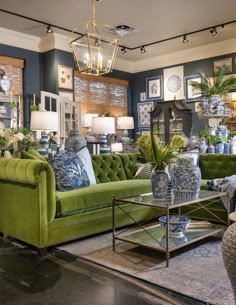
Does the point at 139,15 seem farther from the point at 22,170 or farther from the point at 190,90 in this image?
the point at 22,170

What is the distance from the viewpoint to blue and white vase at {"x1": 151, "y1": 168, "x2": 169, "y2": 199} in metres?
2.81

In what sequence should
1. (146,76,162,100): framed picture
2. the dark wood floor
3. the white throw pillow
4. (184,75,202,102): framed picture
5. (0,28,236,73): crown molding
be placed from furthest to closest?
(146,76,162,100): framed picture, (184,75,202,102): framed picture, (0,28,236,73): crown molding, the white throw pillow, the dark wood floor

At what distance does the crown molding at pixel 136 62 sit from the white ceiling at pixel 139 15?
0.16m

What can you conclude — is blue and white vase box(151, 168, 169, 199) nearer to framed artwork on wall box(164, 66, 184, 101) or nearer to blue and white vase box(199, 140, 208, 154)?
blue and white vase box(199, 140, 208, 154)

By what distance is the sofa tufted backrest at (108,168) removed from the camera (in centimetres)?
413

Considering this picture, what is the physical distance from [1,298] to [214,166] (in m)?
2.96

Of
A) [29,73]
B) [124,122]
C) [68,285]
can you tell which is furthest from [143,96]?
[68,285]

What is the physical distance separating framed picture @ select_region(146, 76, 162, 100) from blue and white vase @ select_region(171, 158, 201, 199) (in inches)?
200

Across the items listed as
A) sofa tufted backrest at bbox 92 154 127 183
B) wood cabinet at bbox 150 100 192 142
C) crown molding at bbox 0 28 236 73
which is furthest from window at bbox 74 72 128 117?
sofa tufted backrest at bbox 92 154 127 183

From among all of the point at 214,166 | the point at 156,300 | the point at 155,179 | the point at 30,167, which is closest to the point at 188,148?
the point at 214,166

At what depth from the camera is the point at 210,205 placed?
11.6ft

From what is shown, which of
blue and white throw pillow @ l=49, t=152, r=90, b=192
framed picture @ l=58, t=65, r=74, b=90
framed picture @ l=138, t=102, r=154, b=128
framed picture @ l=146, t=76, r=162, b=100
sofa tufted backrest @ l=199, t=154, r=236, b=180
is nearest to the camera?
blue and white throw pillow @ l=49, t=152, r=90, b=192

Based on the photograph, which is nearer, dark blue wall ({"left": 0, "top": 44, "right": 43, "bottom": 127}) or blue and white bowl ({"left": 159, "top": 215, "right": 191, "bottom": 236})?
blue and white bowl ({"left": 159, "top": 215, "right": 191, "bottom": 236})

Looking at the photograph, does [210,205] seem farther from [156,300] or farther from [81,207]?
[156,300]
